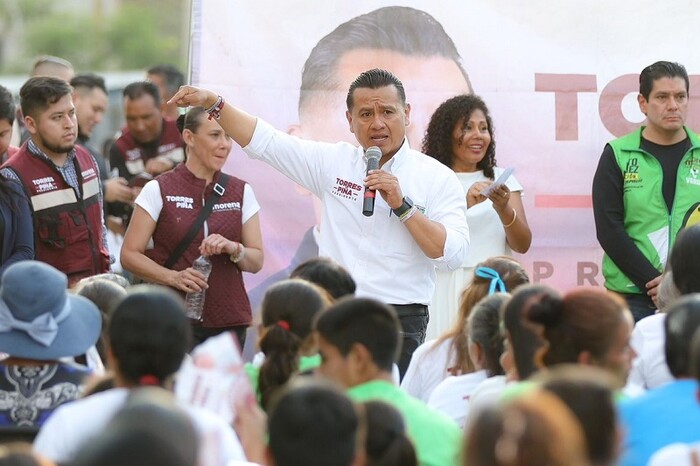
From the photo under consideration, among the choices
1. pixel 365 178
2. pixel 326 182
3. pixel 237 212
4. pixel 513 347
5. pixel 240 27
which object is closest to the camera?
pixel 513 347

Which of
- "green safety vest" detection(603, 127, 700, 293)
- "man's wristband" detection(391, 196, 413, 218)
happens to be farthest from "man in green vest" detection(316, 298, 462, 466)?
"green safety vest" detection(603, 127, 700, 293)

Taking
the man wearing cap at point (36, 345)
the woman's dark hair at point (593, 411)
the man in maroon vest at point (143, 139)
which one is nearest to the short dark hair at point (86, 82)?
the man in maroon vest at point (143, 139)

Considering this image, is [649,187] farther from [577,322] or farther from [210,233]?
[577,322]

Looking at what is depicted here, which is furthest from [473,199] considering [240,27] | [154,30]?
[154,30]

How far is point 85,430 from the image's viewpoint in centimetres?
358

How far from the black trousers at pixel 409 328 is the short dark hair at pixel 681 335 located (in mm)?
2294

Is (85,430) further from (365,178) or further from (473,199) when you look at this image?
(473,199)

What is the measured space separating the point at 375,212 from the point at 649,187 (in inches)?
68.5

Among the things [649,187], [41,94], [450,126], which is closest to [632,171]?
[649,187]

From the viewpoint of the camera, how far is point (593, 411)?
114 inches

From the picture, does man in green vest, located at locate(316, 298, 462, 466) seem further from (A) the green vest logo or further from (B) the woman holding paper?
(A) the green vest logo

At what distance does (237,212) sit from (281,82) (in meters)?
0.95

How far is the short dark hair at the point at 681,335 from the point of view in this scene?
391 cm

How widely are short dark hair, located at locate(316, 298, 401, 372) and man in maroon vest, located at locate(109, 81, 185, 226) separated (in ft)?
16.0
